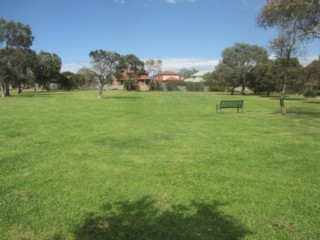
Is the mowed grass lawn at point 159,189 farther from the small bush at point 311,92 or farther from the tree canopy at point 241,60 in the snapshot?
the tree canopy at point 241,60

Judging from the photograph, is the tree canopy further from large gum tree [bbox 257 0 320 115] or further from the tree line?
large gum tree [bbox 257 0 320 115]

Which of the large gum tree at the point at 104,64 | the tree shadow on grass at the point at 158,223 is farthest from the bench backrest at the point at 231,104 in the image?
the large gum tree at the point at 104,64

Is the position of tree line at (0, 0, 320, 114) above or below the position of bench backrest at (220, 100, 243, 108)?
above

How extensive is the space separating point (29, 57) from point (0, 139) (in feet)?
139

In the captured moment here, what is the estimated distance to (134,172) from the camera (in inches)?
278

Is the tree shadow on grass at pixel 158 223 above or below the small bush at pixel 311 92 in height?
below

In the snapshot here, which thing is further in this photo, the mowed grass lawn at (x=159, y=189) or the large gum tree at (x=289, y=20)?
the large gum tree at (x=289, y=20)

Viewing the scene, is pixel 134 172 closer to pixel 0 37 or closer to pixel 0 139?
pixel 0 139

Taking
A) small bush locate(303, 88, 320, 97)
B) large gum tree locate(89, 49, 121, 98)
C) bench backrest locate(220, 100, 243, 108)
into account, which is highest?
large gum tree locate(89, 49, 121, 98)

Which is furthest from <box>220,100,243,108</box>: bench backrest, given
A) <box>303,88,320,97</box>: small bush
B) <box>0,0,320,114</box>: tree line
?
<box>303,88,320,97</box>: small bush

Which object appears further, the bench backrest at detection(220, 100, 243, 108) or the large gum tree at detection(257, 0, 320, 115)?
the bench backrest at detection(220, 100, 243, 108)

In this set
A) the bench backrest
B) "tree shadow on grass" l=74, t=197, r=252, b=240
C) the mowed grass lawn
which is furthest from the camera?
the bench backrest

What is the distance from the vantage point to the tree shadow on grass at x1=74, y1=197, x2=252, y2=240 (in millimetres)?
→ 4367

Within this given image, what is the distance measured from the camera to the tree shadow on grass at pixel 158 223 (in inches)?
172
